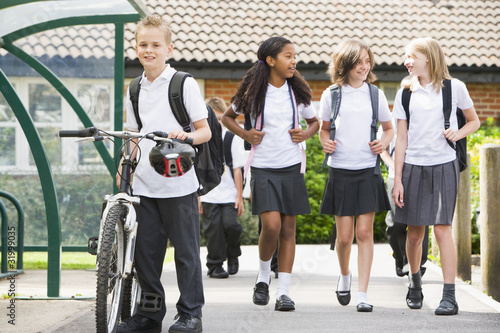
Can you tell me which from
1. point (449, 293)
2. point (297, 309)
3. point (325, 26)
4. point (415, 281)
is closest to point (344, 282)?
point (297, 309)

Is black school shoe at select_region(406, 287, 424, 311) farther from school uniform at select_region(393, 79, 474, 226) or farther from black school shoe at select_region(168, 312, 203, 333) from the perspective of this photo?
black school shoe at select_region(168, 312, 203, 333)

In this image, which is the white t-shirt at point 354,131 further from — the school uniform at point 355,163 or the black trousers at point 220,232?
the black trousers at point 220,232

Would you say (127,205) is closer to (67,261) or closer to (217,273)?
(217,273)

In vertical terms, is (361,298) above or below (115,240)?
below

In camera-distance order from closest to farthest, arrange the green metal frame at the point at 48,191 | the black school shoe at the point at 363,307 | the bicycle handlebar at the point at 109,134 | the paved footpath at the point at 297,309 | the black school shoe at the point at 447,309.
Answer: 1. the bicycle handlebar at the point at 109,134
2. the paved footpath at the point at 297,309
3. the black school shoe at the point at 447,309
4. the black school shoe at the point at 363,307
5. the green metal frame at the point at 48,191

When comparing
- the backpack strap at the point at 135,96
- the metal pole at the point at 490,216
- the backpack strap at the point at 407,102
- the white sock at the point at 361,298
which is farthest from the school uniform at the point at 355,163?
the backpack strap at the point at 135,96

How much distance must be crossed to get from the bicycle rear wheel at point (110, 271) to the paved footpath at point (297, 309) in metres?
0.79

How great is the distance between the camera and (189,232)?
16.8 ft

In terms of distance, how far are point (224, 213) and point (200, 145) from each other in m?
3.66

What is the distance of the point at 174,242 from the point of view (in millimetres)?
5102

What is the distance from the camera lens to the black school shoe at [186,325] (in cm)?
494

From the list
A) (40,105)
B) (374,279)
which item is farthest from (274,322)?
(40,105)

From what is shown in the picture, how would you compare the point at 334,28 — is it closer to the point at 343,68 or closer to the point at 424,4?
the point at 424,4

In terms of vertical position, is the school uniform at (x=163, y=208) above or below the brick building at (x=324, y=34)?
below
